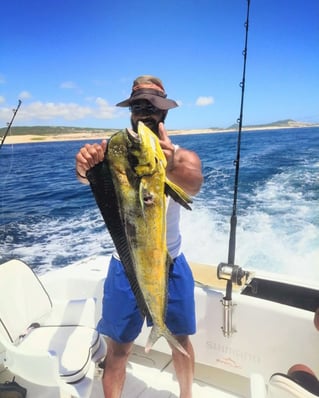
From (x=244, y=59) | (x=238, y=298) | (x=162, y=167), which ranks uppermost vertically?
(x=244, y=59)

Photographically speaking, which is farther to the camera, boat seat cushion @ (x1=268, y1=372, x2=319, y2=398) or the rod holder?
the rod holder

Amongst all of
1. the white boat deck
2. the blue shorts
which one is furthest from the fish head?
the white boat deck

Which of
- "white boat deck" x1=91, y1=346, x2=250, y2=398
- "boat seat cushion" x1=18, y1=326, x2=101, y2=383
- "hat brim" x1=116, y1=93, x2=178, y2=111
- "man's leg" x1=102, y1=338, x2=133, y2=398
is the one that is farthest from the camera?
"white boat deck" x1=91, y1=346, x2=250, y2=398

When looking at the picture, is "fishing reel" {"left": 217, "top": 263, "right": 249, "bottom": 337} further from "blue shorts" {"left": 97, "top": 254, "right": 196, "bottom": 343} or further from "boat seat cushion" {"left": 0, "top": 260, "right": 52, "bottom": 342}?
"boat seat cushion" {"left": 0, "top": 260, "right": 52, "bottom": 342}

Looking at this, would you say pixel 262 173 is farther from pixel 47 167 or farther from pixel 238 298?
pixel 47 167

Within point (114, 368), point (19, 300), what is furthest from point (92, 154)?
point (19, 300)

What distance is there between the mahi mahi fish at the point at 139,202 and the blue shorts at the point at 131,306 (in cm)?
59

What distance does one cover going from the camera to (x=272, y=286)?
2.71 metres

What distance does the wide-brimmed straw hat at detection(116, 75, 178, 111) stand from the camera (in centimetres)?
156

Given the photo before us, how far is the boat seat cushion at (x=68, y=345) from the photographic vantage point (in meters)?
2.21

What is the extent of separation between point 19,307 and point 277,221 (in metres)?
6.68

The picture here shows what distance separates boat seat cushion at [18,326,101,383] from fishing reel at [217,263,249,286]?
96cm

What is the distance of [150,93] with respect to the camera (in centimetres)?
162

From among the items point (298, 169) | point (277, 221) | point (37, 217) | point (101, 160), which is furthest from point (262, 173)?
point (101, 160)
